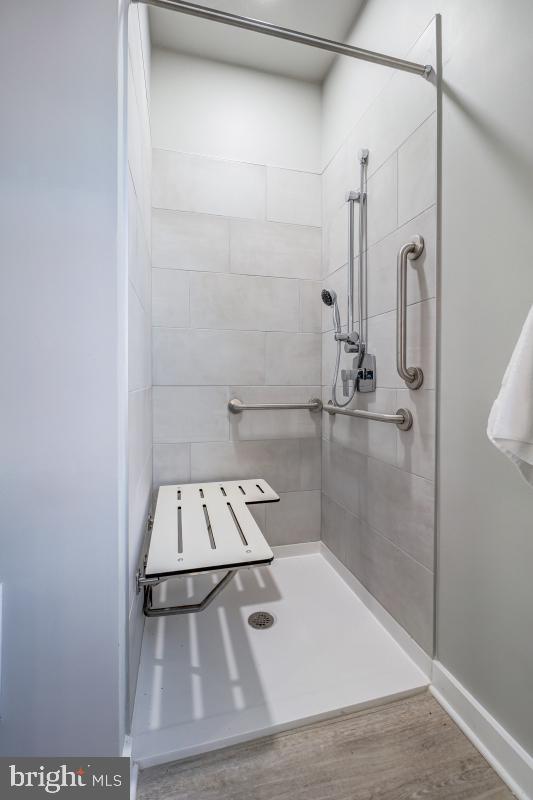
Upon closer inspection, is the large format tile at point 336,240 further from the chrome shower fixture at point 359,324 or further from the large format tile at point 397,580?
the large format tile at point 397,580

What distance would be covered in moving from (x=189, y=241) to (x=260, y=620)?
1718 millimetres

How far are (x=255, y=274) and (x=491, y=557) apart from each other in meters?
1.52

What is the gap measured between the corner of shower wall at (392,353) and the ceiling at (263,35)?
0.60 ft

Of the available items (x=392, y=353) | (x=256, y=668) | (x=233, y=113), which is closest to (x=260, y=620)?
(x=256, y=668)

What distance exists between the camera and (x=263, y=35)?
1682mm

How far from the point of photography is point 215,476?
1.81 metres

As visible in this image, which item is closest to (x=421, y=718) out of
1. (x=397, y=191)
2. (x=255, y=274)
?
(x=397, y=191)

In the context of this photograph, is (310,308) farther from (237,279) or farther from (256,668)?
(256,668)

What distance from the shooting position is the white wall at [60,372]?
744 millimetres

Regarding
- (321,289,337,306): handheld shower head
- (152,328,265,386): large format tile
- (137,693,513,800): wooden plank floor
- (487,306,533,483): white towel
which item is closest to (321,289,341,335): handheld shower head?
(321,289,337,306): handheld shower head

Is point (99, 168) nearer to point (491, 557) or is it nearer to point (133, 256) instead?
point (133, 256)

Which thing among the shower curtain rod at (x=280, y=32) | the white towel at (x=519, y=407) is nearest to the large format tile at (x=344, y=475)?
the white towel at (x=519, y=407)

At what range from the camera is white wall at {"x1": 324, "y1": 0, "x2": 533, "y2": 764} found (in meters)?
0.83

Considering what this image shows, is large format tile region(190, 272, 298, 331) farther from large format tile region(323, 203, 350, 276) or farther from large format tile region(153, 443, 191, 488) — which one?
large format tile region(153, 443, 191, 488)
